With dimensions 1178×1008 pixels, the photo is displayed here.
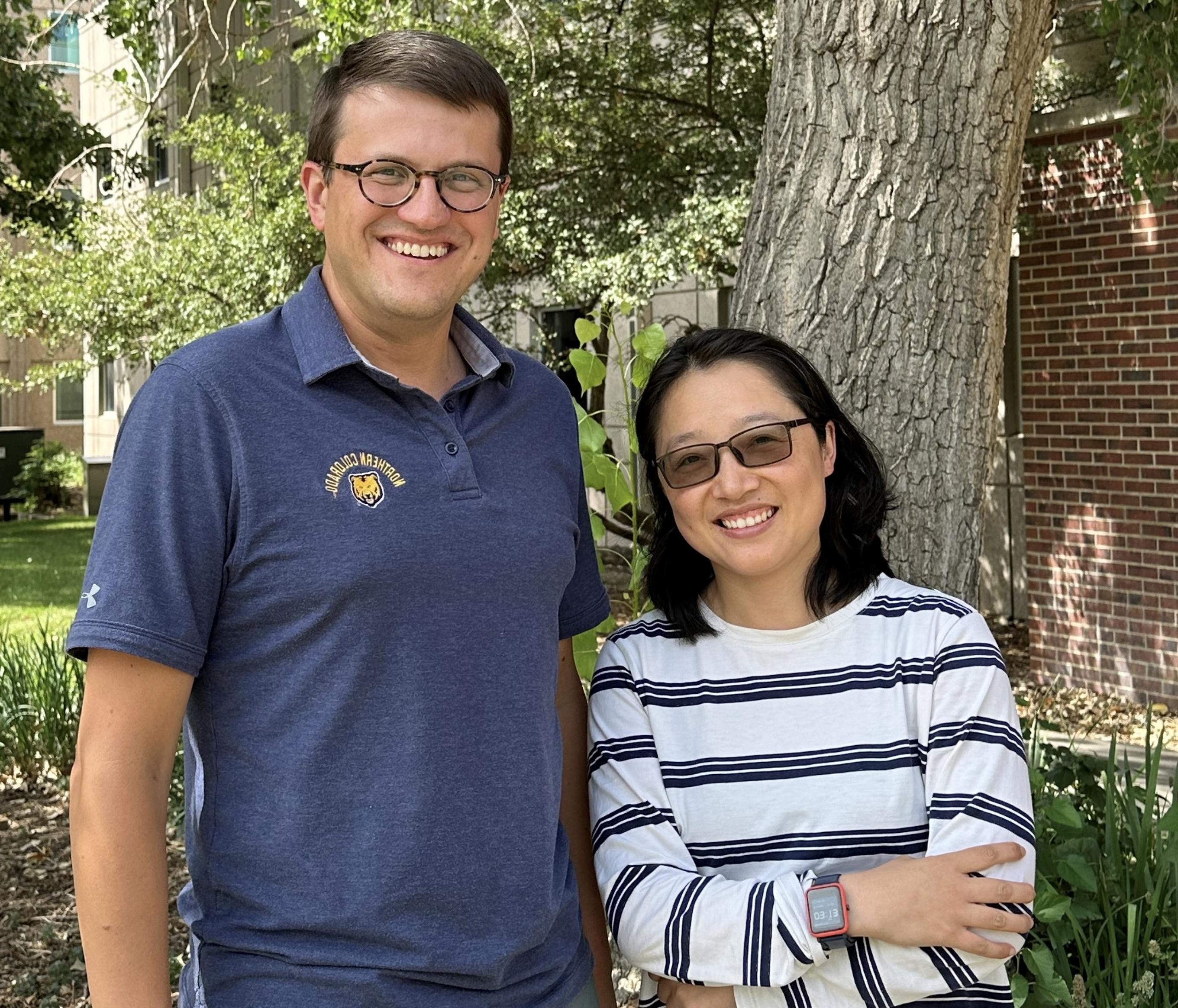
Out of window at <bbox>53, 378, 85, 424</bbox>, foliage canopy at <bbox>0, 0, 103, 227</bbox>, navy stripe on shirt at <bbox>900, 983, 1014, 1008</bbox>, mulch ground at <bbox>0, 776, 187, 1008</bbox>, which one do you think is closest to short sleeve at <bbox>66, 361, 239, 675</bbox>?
navy stripe on shirt at <bbox>900, 983, 1014, 1008</bbox>

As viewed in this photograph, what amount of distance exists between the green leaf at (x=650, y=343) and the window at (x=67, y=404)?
3512 centimetres

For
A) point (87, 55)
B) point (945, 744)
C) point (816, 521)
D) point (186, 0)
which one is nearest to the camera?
point (945, 744)

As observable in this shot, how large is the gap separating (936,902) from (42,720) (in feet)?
18.0

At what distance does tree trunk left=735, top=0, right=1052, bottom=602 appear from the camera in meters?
3.15

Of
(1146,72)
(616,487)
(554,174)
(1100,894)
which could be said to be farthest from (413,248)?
(554,174)

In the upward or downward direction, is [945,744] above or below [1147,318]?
below

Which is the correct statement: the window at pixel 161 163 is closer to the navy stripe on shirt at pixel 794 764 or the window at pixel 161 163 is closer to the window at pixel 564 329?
the window at pixel 564 329

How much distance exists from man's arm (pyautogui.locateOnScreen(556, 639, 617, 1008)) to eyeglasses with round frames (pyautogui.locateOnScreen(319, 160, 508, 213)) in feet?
2.55

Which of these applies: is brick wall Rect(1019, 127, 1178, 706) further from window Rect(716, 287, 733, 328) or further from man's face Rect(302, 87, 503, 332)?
man's face Rect(302, 87, 503, 332)

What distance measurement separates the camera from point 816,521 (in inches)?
87.4

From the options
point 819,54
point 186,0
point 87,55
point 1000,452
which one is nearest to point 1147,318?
point 1000,452

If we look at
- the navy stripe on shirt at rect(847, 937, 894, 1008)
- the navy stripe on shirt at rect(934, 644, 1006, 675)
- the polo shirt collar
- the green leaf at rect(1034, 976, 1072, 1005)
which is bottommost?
the green leaf at rect(1034, 976, 1072, 1005)

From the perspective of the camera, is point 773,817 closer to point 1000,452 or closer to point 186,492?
point 186,492

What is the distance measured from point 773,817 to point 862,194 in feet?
5.54
